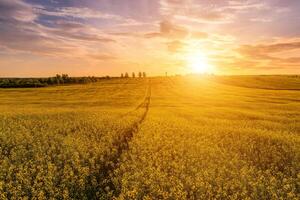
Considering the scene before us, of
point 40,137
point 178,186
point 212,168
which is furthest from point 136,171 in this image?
point 40,137

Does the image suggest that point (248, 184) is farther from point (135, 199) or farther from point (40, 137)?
point (40, 137)

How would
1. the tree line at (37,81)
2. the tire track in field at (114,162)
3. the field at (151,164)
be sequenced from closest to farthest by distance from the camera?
1. the field at (151,164)
2. the tire track in field at (114,162)
3. the tree line at (37,81)

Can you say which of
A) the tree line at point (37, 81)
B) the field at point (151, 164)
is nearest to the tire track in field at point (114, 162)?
the field at point (151, 164)

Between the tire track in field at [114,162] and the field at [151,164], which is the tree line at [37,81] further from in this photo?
the tire track in field at [114,162]

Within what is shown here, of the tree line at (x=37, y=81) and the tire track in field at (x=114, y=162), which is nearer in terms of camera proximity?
the tire track in field at (x=114, y=162)

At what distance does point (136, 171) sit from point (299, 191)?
17.4 ft

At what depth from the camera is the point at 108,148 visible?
14.9 m

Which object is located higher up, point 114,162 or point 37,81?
point 37,81

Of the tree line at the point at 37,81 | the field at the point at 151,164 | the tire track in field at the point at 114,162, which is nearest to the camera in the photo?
the field at the point at 151,164

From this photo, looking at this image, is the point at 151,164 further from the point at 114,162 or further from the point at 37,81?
the point at 37,81

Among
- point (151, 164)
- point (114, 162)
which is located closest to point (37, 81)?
point (114, 162)

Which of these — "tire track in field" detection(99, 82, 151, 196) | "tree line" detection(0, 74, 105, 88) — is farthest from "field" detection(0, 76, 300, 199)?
"tree line" detection(0, 74, 105, 88)

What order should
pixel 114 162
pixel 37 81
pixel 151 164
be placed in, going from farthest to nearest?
pixel 37 81 < pixel 114 162 < pixel 151 164

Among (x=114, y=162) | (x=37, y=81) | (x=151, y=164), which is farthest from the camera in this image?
(x=37, y=81)
